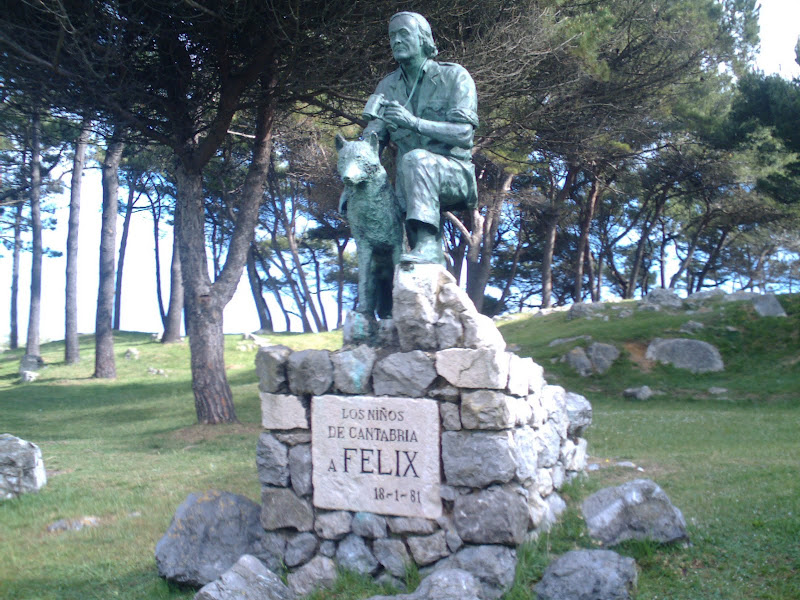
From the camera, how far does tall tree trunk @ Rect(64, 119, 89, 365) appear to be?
21781 mm

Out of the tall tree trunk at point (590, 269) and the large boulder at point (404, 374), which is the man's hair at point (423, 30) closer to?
the large boulder at point (404, 374)

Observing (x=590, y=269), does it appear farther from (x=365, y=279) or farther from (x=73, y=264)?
(x=365, y=279)

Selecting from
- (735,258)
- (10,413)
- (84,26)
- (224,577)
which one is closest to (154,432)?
(10,413)

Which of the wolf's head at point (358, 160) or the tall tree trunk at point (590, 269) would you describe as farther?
the tall tree trunk at point (590, 269)

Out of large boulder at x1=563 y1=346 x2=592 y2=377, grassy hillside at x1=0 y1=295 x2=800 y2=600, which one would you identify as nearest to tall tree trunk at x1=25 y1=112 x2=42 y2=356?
grassy hillside at x1=0 y1=295 x2=800 y2=600

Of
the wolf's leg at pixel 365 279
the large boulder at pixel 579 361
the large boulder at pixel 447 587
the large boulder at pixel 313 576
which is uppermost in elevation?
the wolf's leg at pixel 365 279

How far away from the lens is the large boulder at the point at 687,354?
1406 cm

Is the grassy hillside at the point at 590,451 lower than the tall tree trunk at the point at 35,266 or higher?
lower

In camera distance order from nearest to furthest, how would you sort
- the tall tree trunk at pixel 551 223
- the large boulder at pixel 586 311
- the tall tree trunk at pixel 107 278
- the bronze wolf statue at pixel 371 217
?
the bronze wolf statue at pixel 371 217
the large boulder at pixel 586 311
the tall tree trunk at pixel 107 278
the tall tree trunk at pixel 551 223

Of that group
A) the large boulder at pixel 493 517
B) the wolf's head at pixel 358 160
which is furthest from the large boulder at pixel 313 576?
the wolf's head at pixel 358 160

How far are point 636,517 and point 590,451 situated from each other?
3499mm

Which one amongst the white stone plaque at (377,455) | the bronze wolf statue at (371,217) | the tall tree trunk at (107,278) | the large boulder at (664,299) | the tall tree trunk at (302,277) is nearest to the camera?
the white stone plaque at (377,455)

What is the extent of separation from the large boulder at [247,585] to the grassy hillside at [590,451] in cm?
37

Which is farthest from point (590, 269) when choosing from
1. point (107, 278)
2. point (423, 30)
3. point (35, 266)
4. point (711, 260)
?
point (423, 30)
